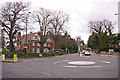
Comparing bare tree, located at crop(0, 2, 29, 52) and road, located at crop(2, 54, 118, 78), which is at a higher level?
bare tree, located at crop(0, 2, 29, 52)

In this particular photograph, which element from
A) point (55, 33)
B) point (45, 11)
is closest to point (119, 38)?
point (55, 33)

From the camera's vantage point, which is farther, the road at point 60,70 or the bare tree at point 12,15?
the bare tree at point 12,15

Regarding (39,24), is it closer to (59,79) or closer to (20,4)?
(20,4)

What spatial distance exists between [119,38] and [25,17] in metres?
37.4

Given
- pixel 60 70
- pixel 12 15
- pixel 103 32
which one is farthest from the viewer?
pixel 103 32

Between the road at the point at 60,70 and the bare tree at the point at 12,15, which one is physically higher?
the bare tree at the point at 12,15

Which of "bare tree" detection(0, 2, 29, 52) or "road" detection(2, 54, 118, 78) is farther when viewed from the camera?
"bare tree" detection(0, 2, 29, 52)

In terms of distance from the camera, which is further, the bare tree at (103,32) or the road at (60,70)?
the bare tree at (103,32)

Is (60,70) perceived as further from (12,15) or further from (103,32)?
(103,32)

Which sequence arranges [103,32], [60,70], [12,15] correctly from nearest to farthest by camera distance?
[60,70]
[12,15]
[103,32]

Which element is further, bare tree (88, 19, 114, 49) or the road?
bare tree (88, 19, 114, 49)

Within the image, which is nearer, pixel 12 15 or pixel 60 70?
pixel 60 70

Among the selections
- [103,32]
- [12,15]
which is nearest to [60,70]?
[12,15]

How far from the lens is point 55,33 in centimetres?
5266
